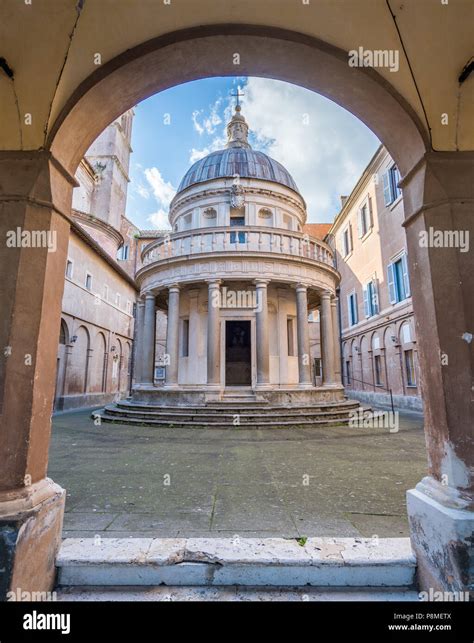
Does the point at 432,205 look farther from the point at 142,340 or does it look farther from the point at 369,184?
the point at 369,184

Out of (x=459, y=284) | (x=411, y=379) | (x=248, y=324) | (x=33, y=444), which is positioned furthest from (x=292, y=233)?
(x=33, y=444)

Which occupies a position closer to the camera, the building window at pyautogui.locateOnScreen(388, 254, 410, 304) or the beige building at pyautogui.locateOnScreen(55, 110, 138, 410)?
the beige building at pyautogui.locateOnScreen(55, 110, 138, 410)

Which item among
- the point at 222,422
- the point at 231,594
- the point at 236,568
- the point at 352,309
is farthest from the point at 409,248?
the point at 352,309

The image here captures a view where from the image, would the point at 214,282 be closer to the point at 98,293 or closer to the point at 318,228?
the point at 98,293

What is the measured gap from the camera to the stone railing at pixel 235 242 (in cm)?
1408

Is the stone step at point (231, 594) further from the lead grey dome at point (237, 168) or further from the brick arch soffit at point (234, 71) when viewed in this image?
the lead grey dome at point (237, 168)

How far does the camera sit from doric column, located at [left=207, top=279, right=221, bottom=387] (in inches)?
508

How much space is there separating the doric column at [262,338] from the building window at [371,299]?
11.1 meters

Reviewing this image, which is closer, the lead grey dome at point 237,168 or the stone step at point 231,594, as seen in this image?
the stone step at point 231,594

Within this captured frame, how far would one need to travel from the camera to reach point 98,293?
2092cm

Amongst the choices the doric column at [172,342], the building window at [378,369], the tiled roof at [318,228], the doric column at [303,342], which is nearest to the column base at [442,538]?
the doric column at [303,342]

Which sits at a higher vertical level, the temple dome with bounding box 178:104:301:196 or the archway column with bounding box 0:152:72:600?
the temple dome with bounding box 178:104:301:196

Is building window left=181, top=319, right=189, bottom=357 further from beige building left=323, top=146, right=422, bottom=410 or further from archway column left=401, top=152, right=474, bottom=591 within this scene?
archway column left=401, top=152, right=474, bottom=591

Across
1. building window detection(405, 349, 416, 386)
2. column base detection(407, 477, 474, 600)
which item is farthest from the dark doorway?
column base detection(407, 477, 474, 600)
